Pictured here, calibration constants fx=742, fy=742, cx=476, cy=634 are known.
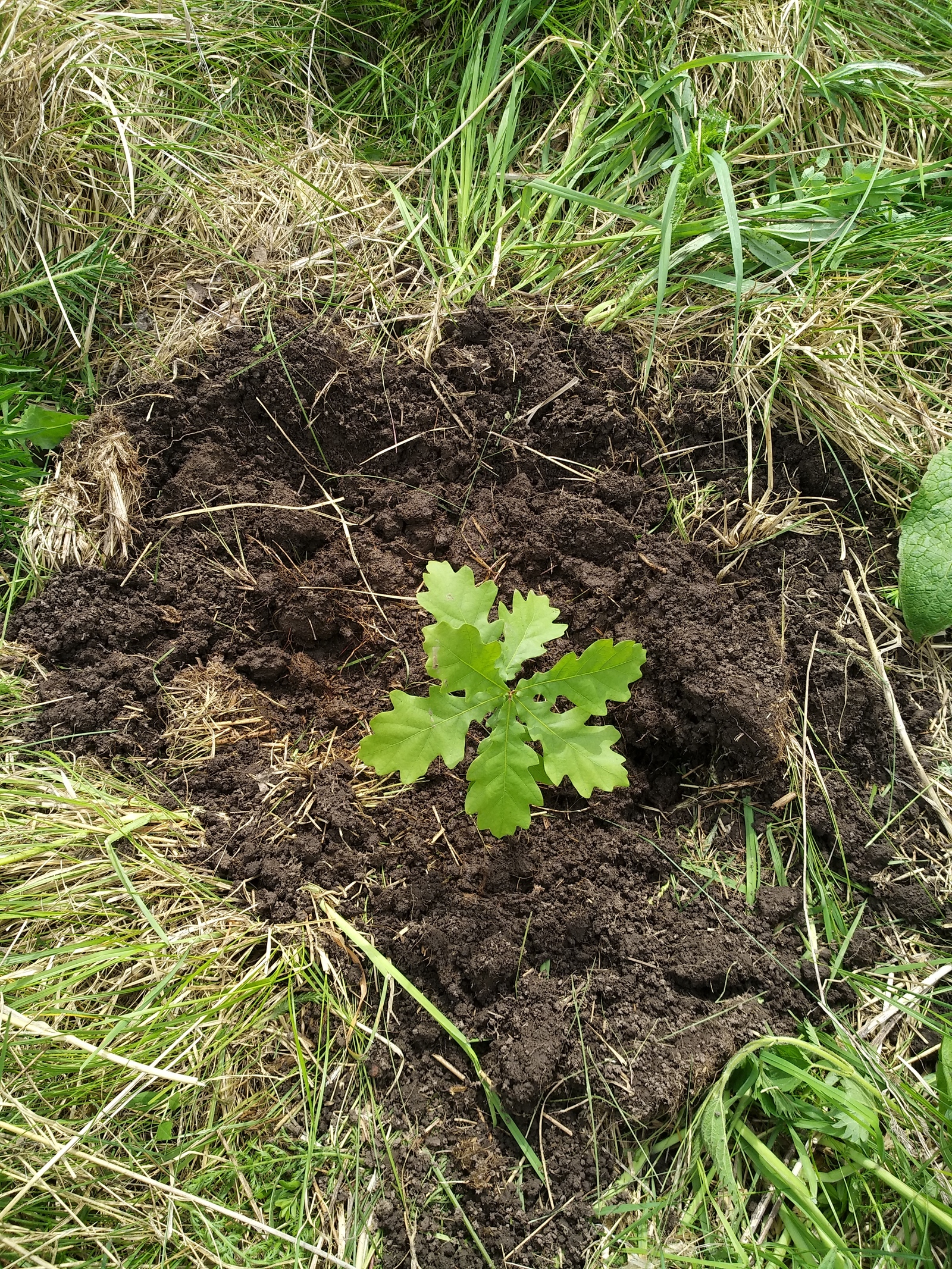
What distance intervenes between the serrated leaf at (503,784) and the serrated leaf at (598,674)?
155mm

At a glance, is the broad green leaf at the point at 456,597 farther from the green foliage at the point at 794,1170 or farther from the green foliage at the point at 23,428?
the green foliage at the point at 23,428

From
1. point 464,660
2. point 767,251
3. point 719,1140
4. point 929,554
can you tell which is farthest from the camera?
point 767,251

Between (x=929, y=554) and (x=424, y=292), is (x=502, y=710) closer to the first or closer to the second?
(x=929, y=554)

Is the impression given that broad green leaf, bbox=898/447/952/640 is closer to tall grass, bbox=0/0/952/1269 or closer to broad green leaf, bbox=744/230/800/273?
tall grass, bbox=0/0/952/1269

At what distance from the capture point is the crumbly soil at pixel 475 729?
1659 mm

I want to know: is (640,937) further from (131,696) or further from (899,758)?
(131,696)

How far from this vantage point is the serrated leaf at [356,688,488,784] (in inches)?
65.1


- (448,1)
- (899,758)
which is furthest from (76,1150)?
(448,1)

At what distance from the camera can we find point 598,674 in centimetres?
168

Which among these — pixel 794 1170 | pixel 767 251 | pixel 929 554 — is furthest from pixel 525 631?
pixel 767 251

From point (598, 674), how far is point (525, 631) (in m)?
0.19

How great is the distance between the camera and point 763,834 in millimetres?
1904

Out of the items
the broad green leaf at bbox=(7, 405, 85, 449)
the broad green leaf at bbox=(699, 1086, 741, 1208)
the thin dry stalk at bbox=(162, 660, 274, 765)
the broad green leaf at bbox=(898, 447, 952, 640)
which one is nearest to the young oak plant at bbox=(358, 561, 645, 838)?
the thin dry stalk at bbox=(162, 660, 274, 765)

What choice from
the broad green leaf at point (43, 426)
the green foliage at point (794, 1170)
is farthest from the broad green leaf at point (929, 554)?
the broad green leaf at point (43, 426)
